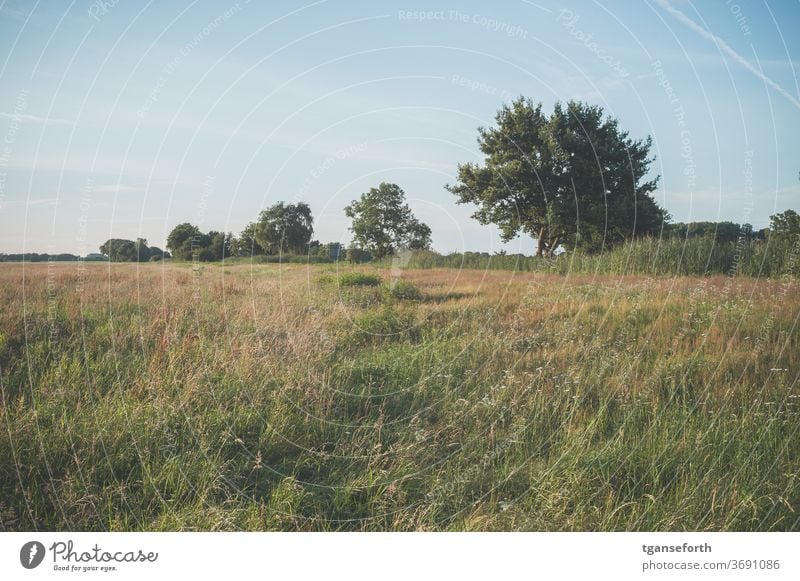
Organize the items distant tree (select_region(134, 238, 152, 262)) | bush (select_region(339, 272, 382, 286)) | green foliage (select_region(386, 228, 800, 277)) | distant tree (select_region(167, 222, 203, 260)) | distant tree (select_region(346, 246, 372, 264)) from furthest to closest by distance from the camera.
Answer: bush (select_region(339, 272, 382, 286)) → green foliage (select_region(386, 228, 800, 277)) → distant tree (select_region(346, 246, 372, 264)) → distant tree (select_region(134, 238, 152, 262)) → distant tree (select_region(167, 222, 203, 260))

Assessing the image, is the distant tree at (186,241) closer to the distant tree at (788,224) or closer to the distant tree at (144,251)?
the distant tree at (144,251)

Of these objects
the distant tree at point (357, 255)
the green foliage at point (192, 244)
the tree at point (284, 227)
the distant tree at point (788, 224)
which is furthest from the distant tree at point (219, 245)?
the distant tree at point (788, 224)

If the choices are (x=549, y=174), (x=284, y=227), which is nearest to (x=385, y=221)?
(x=284, y=227)

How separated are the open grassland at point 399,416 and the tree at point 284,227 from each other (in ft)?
3.07

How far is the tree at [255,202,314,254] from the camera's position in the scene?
5.30 metres

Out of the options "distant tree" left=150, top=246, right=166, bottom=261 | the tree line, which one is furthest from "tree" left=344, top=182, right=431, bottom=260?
"distant tree" left=150, top=246, right=166, bottom=261

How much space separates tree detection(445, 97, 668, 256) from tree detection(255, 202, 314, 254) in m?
3.11

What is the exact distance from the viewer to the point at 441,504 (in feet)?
10.5

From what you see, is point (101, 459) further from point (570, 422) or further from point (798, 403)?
point (798, 403)

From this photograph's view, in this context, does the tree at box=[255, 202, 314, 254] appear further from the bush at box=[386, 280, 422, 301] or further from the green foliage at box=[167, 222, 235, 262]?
the bush at box=[386, 280, 422, 301]

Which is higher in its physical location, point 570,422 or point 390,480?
point 570,422

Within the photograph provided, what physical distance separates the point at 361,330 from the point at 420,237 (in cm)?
145

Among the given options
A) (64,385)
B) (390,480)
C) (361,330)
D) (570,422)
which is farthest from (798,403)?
(64,385)
